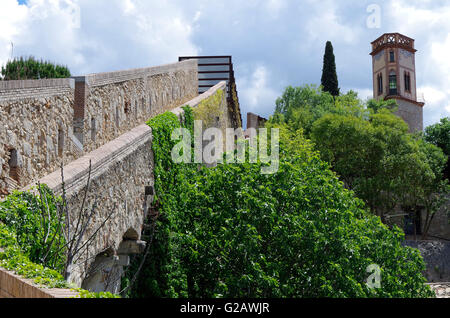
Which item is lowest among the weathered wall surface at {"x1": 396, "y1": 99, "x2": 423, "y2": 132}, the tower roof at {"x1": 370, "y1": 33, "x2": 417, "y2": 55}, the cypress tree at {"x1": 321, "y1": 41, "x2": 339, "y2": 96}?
the weathered wall surface at {"x1": 396, "y1": 99, "x2": 423, "y2": 132}

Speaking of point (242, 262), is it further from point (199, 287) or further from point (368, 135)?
point (368, 135)

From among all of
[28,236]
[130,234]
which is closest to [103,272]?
[130,234]

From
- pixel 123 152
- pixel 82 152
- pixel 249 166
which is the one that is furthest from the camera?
pixel 249 166

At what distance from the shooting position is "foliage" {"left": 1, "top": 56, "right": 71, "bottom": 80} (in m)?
10.5

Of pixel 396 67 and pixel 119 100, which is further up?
pixel 396 67

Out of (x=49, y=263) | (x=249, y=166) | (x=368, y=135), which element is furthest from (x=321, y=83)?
(x=49, y=263)

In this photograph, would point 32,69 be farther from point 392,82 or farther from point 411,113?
point 392,82

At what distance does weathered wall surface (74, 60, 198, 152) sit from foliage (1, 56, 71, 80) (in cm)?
139

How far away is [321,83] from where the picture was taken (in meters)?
41.9

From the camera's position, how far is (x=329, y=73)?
41.7 metres

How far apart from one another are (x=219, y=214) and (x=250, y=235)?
3.28ft

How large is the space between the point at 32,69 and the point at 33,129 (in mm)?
4128

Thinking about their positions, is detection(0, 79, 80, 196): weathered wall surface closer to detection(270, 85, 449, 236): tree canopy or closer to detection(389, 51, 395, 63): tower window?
detection(270, 85, 449, 236): tree canopy

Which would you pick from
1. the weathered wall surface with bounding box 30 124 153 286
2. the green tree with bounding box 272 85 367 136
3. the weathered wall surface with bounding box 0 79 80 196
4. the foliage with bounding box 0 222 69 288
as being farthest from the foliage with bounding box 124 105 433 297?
the green tree with bounding box 272 85 367 136
